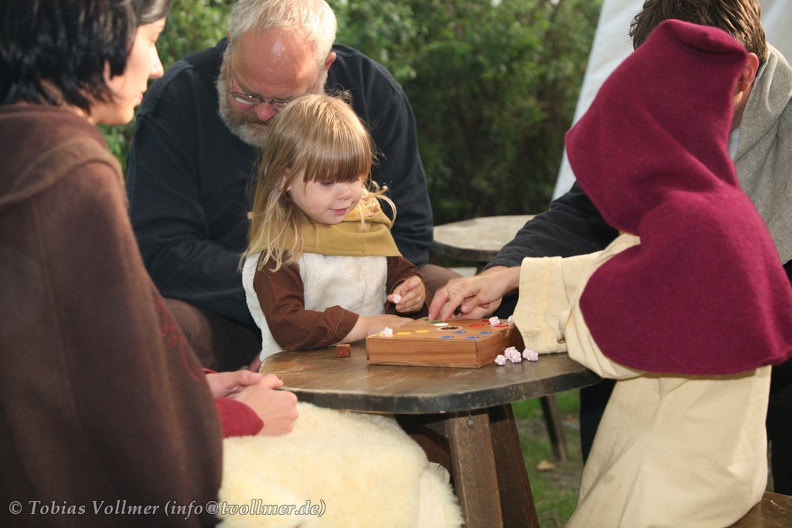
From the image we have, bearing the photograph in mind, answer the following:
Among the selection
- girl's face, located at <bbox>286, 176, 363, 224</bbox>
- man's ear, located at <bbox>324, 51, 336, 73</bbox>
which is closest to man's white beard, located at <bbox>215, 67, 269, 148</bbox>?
man's ear, located at <bbox>324, 51, 336, 73</bbox>

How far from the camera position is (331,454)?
1870 millimetres

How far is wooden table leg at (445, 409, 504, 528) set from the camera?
2213mm

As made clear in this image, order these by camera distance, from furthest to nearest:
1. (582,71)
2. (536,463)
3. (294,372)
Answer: (582,71) → (536,463) → (294,372)

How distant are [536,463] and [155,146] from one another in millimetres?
2601

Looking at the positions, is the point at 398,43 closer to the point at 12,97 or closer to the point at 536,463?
the point at 536,463

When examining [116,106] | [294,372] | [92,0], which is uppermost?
[92,0]

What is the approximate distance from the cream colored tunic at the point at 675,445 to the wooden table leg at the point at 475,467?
243 mm

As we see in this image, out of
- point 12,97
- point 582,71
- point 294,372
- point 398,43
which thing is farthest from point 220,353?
point 582,71

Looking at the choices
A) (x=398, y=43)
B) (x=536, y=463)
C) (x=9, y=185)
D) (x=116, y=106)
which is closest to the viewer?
(x=9, y=185)

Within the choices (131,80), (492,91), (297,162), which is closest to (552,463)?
(297,162)

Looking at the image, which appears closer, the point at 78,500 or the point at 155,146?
the point at 78,500

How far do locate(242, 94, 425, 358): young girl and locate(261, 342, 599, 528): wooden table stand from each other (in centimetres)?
10

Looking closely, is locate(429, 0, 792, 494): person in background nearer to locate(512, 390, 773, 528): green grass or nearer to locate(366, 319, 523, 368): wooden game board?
locate(366, 319, 523, 368): wooden game board

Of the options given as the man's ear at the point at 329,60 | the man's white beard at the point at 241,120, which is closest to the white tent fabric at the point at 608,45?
the man's ear at the point at 329,60
